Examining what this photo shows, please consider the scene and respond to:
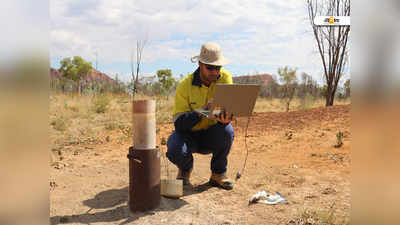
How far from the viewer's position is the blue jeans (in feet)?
11.3

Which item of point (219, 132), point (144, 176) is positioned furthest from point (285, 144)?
point (144, 176)

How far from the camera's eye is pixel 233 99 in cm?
314

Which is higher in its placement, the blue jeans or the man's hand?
the man's hand

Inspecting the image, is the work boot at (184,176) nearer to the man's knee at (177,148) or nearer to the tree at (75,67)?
the man's knee at (177,148)

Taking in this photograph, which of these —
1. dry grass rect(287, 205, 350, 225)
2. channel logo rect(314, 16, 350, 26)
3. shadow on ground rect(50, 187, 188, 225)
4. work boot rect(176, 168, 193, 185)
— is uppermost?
channel logo rect(314, 16, 350, 26)

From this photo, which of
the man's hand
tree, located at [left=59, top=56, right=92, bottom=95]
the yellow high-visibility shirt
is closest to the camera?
the man's hand

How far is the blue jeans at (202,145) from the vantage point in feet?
11.3

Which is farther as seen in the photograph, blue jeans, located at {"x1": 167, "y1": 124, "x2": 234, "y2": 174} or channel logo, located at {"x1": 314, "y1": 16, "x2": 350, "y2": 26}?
blue jeans, located at {"x1": 167, "y1": 124, "x2": 234, "y2": 174}

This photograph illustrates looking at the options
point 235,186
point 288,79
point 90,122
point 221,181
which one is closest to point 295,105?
point 288,79

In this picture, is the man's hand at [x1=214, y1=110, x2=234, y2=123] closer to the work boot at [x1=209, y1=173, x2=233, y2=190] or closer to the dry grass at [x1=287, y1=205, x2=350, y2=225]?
the work boot at [x1=209, y1=173, x2=233, y2=190]

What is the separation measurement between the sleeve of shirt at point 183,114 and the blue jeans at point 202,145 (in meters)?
0.13

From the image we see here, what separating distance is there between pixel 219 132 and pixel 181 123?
1.41 feet

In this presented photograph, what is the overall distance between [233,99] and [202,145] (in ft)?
2.59

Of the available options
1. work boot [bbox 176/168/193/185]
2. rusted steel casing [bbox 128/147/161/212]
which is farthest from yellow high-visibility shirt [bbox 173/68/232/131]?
rusted steel casing [bbox 128/147/161/212]
